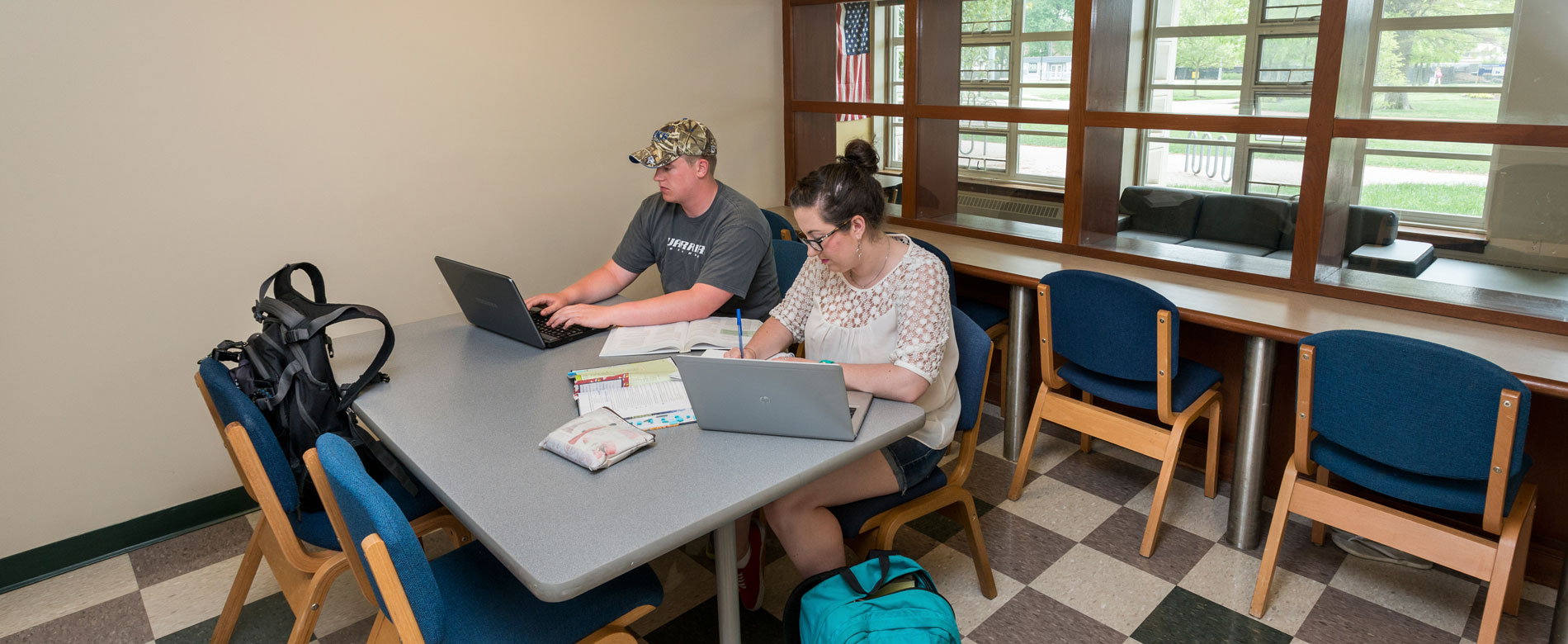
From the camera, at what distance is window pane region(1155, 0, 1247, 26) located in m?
2.81

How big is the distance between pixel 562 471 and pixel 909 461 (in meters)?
0.82

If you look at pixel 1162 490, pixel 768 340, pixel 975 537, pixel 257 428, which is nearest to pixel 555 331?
pixel 768 340

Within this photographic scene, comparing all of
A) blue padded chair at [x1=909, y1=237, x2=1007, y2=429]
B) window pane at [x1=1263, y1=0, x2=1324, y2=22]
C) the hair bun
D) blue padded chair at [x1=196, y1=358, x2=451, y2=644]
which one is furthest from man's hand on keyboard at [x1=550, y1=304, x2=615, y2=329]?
window pane at [x1=1263, y1=0, x2=1324, y2=22]

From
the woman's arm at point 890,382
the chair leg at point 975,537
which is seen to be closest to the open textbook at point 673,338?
the woman's arm at point 890,382

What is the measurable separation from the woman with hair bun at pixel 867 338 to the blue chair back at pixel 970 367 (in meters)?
0.03

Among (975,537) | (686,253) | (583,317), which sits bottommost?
(975,537)

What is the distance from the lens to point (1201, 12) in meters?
2.89

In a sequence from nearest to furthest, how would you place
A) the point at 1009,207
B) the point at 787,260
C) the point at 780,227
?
the point at 787,260 < the point at 1009,207 < the point at 780,227

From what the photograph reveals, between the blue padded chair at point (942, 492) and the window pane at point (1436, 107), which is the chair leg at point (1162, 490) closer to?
the blue padded chair at point (942, 492)

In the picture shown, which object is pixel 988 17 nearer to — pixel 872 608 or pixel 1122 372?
pixel 1122 372

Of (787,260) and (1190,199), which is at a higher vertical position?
(1190,199)

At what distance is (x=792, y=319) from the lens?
2.36 m

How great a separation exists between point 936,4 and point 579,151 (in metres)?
1.56

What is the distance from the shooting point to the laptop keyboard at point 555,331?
2.42 m
